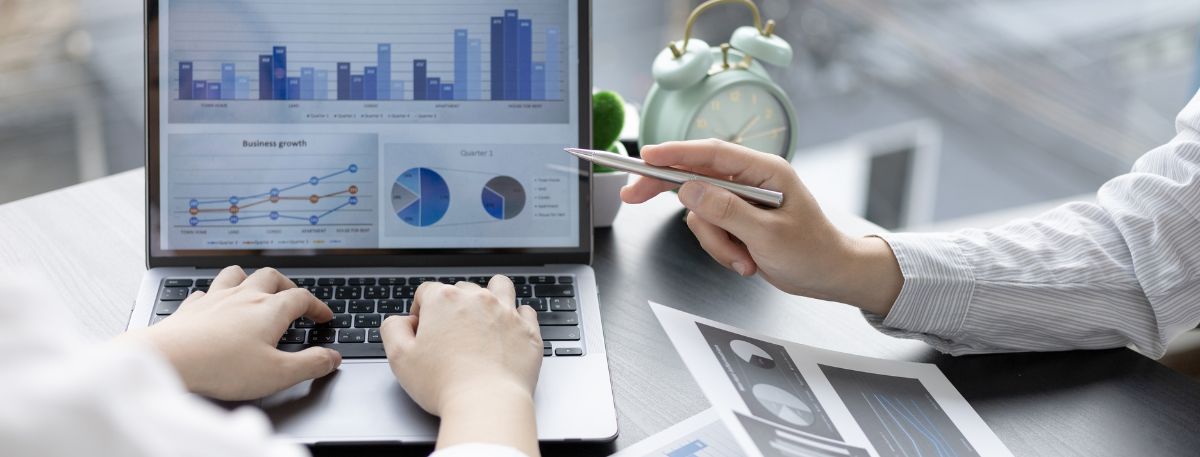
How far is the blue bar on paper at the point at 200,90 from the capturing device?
834 mm

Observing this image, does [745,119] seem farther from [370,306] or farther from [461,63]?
[370,306]

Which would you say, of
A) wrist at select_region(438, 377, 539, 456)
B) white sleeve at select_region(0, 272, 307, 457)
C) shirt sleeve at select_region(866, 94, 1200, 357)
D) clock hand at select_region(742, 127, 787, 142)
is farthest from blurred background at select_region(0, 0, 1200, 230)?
white sleeve at select_region(0, 272, 307, 457)

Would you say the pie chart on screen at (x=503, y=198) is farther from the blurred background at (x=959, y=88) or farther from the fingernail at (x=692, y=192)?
the blurred background at (x=959, y=88)

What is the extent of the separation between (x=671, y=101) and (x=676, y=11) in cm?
217

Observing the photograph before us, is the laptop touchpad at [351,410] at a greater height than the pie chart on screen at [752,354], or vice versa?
the pie chart on screen at [752,354]

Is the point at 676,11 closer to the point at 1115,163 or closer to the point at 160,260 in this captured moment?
A: the point at 1115,163

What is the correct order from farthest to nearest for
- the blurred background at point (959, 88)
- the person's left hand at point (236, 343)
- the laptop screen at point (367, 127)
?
the blurred background at point (959, 88), the laptop screen at point (367, 127), the person's left hand at point (236, 343)

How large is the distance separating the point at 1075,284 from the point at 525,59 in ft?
1.60

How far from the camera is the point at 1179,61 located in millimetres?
3516

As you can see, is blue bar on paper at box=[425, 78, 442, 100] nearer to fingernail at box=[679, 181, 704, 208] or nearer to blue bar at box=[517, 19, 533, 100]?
blue bar at box=[517, 19, 533, 100]

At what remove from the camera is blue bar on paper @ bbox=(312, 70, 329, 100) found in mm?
846

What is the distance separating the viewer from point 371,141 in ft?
2.79

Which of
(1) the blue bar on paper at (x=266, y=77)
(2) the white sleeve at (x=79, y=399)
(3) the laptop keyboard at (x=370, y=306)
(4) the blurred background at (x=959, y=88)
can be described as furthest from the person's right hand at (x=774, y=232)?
(4) the blurred background at (x=959, y=88)

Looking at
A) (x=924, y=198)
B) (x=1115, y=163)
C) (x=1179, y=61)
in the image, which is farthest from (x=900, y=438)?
(x=1179, y=61)
